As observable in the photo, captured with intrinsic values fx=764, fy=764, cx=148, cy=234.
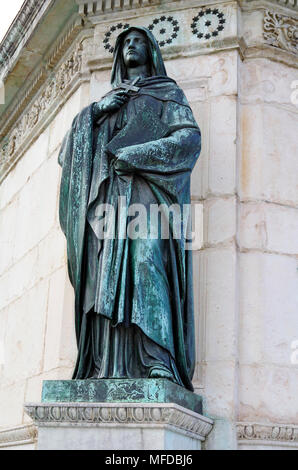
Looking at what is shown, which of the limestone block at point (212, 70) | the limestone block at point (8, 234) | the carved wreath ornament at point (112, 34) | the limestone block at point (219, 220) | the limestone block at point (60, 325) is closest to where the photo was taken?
the limestone block at point (219, 220)

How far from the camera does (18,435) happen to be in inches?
246

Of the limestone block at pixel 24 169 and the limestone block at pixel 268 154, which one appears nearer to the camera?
the limestone block at pixel 268 154

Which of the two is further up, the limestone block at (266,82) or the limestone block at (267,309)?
the limestone block at (266,82)

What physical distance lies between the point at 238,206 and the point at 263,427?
1703 millimetres

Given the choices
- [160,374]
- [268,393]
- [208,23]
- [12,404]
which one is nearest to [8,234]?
[12,404]

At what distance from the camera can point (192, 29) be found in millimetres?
6629

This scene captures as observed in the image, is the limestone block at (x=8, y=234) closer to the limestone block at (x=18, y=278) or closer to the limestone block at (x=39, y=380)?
the limestone block at (x=18, y=278)

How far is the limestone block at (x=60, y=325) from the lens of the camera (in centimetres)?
597

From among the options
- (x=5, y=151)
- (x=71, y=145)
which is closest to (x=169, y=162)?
(x=71, y=145)

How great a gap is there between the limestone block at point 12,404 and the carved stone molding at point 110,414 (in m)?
2.03

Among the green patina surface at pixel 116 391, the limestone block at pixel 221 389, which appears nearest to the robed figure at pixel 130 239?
the green patina surface at pixel 116 391

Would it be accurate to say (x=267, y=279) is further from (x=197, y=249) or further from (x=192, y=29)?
(x=192, y=29)

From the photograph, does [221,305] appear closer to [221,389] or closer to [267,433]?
[221,389]

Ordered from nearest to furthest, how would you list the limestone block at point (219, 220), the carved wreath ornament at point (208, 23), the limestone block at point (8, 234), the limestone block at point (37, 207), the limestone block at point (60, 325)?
the limestone block at point (219, 220) < the limestone block at point (60, 325) < the carved wreath ornament at point (208, 23) < the limestone block at point (37, 207) < the limestone block at point (8, 234)
